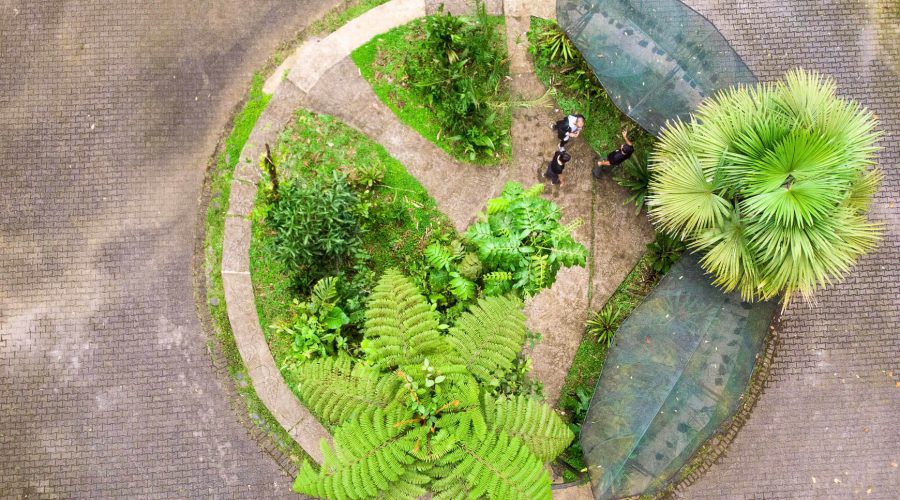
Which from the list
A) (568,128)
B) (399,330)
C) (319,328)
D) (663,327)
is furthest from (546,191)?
(319,328)

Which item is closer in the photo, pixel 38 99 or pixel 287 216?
pixel 287 216

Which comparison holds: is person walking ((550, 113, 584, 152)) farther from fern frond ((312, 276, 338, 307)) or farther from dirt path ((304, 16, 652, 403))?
fern frond ((312, 276, 338, 307))

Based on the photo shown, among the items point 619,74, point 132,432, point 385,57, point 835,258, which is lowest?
point 132,432

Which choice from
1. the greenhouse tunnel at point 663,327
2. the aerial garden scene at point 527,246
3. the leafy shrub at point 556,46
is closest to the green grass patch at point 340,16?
the aerial garden scene at point 527,246

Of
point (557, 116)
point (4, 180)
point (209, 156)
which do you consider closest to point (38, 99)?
point (4, 180)

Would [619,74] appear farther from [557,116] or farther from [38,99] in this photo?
[38,99]

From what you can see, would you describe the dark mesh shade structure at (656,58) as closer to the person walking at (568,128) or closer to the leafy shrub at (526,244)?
the person walking at (568,128)
